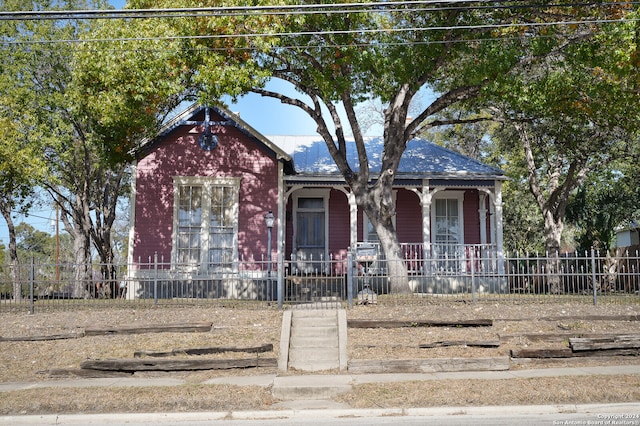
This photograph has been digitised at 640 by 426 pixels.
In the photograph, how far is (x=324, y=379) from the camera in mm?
10273

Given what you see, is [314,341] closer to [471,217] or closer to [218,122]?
[218,122]

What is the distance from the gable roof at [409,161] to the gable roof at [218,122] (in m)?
1.62

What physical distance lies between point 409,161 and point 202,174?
24.6 feet

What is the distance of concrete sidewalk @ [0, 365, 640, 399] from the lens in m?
9.92

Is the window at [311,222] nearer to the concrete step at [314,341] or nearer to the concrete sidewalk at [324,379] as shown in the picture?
the concrete step at [314,341]

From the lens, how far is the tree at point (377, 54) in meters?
14.8

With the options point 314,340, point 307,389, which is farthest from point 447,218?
point 307,389

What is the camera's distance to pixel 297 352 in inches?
471

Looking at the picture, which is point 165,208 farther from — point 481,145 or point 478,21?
point 481,145

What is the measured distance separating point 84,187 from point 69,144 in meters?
1.91

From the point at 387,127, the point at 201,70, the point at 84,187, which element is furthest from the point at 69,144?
Answer: the point at 387,127

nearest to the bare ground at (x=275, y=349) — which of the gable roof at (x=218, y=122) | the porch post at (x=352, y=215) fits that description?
the porch post at (x=352, y=215)

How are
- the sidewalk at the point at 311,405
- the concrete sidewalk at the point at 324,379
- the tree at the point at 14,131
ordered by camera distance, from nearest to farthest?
the sidewalk at the point at 311,405 < the concrete sidewalk at the point at 324,379 < the tree at the point at 14,131

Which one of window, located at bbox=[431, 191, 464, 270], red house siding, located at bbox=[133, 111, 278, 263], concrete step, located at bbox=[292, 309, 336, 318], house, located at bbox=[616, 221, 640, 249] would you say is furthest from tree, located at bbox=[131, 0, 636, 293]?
house, located at bbox=[616, 221, 640, 249]
